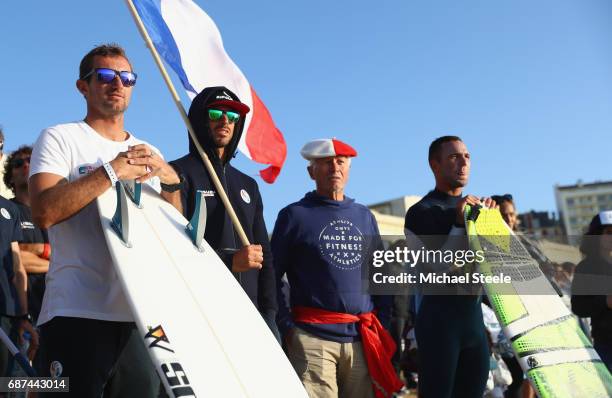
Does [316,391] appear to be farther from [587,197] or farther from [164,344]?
[587,197]

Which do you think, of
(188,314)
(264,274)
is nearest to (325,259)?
(264,274)

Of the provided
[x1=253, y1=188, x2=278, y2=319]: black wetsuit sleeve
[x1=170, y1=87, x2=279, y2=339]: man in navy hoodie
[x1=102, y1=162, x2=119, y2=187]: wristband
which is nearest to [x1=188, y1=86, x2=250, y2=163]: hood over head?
[x1=170, y1=87, x2=279, y2=339]: man in navy hoodie

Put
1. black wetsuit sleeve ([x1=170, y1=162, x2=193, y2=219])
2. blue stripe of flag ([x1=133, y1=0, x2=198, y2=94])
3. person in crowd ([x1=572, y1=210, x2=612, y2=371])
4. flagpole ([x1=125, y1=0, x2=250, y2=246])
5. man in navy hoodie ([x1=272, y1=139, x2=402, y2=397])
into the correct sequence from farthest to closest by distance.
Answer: person in crowd ([x1=572, y1=210, x2=612, y2=371]), blue stripe of flag ([x1=133, y1=0, x2=198, y2=94]), man in navy hoodie ([x1=272, y1=139, x2=402, y2=397]), black wetsuit sleeve ([x1=170, y1=162, x2=193, y2=219]), flagpole ([x1=125, y1=0, x2=250, y2=246])

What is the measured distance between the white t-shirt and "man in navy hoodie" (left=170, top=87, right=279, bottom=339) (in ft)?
2.60

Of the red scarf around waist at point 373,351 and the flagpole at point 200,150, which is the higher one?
the flagpole at point 200,150

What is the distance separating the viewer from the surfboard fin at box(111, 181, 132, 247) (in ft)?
8.92

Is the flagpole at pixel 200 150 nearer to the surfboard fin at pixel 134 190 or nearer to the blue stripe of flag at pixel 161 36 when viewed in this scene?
the surfboard fin at pixel 134 190

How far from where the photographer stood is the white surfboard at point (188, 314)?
247cm

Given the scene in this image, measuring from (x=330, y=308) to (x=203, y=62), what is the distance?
2.10 m

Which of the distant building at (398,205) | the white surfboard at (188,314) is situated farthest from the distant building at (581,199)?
the white surfboard at (188,314)

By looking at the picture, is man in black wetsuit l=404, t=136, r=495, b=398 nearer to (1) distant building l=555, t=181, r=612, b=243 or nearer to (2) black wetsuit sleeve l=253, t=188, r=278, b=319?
(2) black wetsuit sleeve l=253, t=188, r=278, b=319

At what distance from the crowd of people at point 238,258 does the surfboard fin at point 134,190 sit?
0.05m

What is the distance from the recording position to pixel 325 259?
183 inches

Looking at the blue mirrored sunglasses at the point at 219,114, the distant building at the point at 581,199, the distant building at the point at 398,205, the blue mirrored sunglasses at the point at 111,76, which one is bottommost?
the distant building at the point at 581,199
